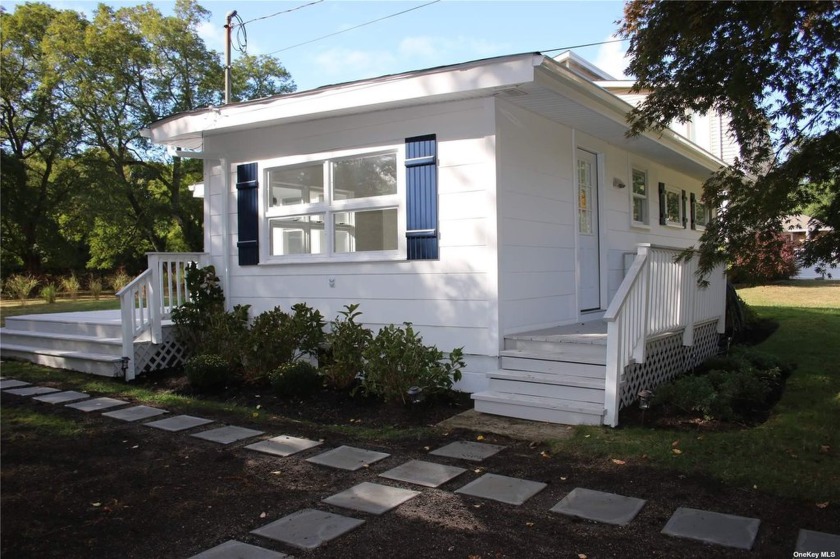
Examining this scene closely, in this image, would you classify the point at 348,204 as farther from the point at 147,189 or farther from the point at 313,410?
the point at 147,189

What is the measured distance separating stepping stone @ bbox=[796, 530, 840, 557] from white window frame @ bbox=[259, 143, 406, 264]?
432cm

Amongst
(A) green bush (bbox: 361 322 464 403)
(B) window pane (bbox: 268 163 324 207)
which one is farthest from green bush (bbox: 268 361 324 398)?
(B) window pane (bbox: 268 163 324 207)

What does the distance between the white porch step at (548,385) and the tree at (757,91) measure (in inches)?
54.8

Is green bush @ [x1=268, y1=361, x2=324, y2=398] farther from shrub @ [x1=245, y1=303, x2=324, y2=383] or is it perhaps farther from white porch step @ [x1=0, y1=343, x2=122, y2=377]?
white porch step @ [x1=0, y1=343, x2=122, y2=377]

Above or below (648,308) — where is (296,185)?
above

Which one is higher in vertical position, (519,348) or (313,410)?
(519,348)

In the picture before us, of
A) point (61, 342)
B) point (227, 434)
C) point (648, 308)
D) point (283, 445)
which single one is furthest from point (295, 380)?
point (61, 342)

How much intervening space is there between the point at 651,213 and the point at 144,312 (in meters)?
7.75

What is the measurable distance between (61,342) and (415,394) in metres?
5.66

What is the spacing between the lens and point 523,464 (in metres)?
4.04

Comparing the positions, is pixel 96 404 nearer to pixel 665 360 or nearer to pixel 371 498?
pixel 371 498

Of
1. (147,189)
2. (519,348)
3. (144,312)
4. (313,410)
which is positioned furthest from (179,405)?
(147,189)

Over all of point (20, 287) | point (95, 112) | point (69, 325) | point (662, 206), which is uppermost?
point (95, 112)

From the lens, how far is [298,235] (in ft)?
24.3
